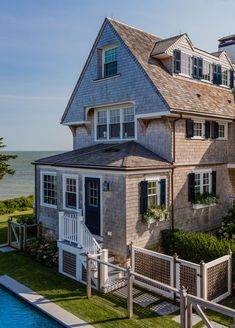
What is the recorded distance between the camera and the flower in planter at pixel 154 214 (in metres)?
12.5

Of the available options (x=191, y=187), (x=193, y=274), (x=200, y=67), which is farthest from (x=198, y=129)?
(x=193, y=274)

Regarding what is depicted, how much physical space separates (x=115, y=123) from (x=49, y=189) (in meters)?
4.84

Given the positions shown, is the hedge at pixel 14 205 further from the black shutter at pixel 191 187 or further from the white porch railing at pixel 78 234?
the black shutter at pixel 191 187

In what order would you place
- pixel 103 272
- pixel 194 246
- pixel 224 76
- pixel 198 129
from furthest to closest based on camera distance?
pixel 224 76, pixel 198 129, pixel 194 246, pixel 103 272

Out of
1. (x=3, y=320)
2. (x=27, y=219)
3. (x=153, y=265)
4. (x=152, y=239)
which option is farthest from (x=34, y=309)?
(x=27, y=219)

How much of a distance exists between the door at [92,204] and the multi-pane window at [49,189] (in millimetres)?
2656

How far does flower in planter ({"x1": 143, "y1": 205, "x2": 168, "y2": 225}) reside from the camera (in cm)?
1246

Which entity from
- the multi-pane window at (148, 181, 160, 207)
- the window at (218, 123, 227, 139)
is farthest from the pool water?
the window at (218, 123, 227, 139)

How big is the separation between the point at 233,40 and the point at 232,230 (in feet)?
49.0

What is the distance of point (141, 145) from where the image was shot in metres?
15.0

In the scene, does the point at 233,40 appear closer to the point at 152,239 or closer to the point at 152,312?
the point at 152,239

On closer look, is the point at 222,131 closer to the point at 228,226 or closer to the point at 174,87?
the point at 174,87

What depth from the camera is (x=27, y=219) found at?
17891 millimetres

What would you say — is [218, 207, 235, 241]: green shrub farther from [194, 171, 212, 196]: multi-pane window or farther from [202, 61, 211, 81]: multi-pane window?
[202, 61, 211, 81]: multi-pane window
